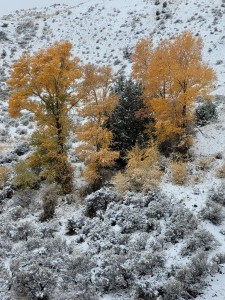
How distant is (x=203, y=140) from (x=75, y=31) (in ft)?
125

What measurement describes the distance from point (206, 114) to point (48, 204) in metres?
16.8

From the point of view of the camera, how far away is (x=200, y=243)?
53.0ft

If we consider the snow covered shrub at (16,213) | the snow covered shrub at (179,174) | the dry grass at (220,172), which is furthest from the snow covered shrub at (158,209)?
the snow covered shrub at (16,213)

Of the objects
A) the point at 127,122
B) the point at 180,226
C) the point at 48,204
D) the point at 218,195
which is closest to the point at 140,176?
the point at 218,195

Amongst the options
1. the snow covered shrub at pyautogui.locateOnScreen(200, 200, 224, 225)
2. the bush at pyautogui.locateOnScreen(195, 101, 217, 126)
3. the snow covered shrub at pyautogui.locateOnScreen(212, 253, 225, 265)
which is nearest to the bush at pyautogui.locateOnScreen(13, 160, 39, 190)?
the snow covered shrub at pyautogui.locateOnScreen(200, 200, 224, 225)

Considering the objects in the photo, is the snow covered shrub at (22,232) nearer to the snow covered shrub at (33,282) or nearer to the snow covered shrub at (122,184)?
the snow covered shrub at (33,282)

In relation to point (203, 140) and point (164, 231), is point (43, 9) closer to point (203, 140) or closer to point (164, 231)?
point (203, 140)

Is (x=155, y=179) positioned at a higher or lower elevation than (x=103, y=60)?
lower

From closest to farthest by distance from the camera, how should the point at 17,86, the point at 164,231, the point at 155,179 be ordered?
1. the point at 164,231
2. the point at 155,179
3. the point at 17,86

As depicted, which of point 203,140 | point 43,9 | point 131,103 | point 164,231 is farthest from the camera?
point 43,9

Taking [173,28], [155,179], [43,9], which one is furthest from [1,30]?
[155,179]

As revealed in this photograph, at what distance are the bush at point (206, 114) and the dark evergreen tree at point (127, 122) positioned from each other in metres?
6.82

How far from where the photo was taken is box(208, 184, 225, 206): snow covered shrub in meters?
19.4

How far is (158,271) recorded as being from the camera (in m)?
15.0
